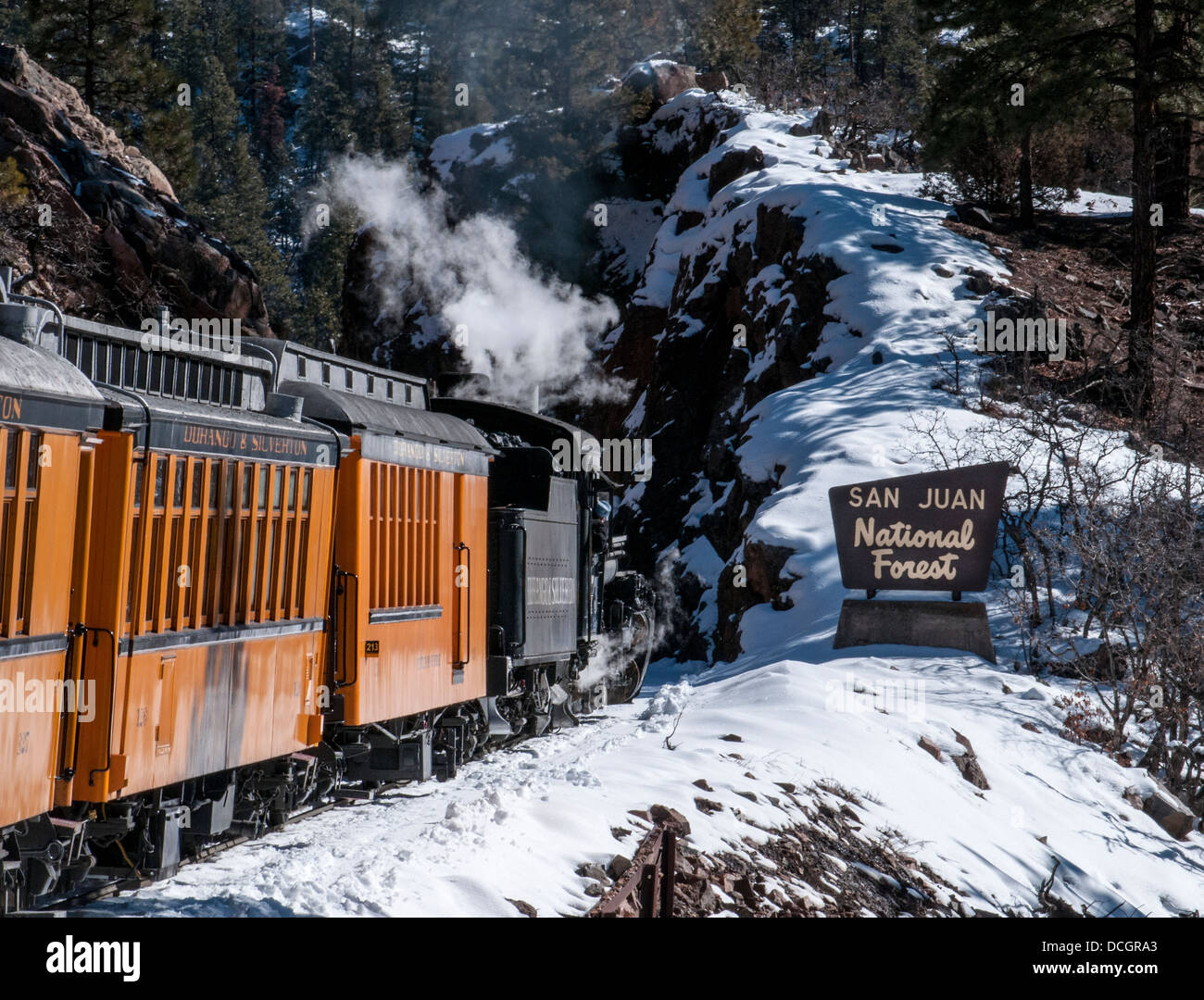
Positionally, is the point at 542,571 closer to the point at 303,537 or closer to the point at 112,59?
the point at 303,537

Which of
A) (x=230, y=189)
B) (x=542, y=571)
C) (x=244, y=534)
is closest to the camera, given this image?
(x=244, y=534)

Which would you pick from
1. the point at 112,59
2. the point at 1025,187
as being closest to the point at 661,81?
the point at 1025,187

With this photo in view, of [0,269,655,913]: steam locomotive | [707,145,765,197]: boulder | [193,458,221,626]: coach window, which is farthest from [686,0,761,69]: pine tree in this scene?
[193,458,221,626]: coach window

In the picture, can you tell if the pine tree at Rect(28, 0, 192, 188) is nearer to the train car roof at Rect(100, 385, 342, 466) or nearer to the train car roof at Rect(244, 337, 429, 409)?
the train car roof at Rect(244, 337, 429, 409)

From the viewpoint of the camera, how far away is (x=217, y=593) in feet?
23.6

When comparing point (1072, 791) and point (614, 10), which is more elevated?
point (614, 10)

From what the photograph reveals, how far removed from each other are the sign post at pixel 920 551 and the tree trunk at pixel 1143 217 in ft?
29.1

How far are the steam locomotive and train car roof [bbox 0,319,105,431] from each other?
0.6 inches

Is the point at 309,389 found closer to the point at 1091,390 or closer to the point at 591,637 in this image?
the point at 591,637

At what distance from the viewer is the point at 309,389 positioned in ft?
29.3

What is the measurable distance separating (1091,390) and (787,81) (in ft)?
103

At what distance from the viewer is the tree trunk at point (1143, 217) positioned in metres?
23.5

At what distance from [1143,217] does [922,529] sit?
1252 centimetres
